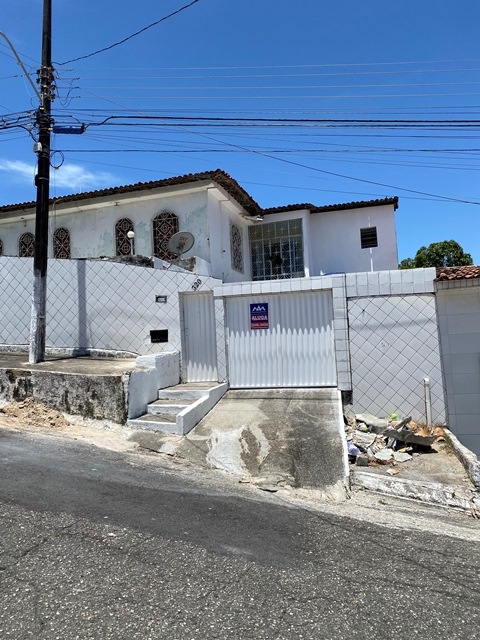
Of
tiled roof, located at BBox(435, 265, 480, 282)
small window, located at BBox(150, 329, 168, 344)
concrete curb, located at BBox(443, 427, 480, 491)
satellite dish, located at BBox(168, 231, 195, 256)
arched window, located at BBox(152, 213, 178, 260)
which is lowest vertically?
concrete curb, located at BBox(443, 427, 480, 491)

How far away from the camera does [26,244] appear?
48.5 ft

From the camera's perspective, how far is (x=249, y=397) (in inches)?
352

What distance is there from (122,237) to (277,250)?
5.29 m

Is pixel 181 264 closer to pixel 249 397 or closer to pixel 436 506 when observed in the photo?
pixel 249 397

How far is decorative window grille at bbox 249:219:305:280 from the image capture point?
15.0 m

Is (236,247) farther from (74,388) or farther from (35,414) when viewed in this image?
(35,414)

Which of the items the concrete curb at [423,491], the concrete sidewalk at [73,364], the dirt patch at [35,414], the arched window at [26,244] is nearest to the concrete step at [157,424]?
the concrete sidewalk at [73,364]

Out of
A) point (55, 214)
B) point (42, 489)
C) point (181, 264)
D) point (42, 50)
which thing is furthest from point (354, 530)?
point (55, 214)

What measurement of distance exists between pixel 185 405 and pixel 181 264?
4350 millimetres

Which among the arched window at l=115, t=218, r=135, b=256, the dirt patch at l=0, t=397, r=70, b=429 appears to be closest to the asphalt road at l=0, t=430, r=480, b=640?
the dirt patch at l=0, t=397, r=70, b=429

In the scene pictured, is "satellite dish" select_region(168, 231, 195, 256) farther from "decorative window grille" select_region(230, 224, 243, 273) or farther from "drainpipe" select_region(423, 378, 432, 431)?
"drainpipe" select_region(423, 378, 432, 431)

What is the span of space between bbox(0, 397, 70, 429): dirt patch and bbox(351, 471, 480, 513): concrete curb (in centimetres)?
486

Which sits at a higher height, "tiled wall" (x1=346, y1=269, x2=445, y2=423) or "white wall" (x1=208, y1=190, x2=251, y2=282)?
"white wall" (x1=208, y1=190, x2=251, y2=282)

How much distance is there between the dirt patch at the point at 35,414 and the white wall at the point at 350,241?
10.0 metres
